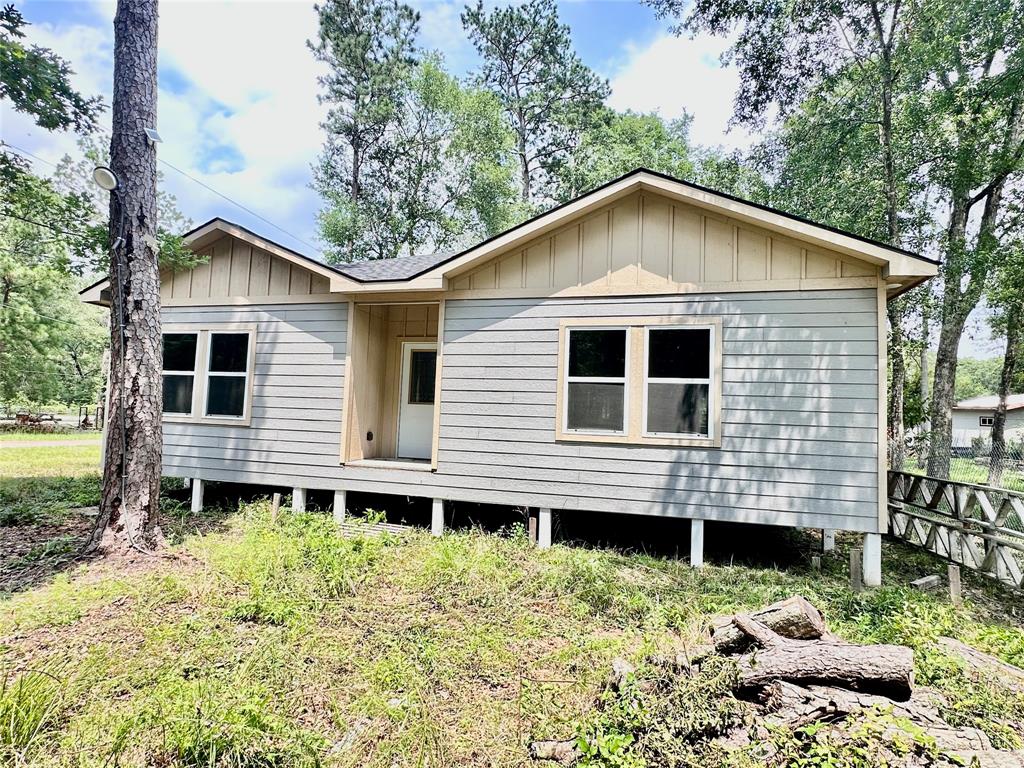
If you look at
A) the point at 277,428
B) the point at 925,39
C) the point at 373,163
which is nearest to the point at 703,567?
the point at 277,428

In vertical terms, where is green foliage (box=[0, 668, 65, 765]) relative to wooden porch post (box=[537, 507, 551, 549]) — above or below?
below

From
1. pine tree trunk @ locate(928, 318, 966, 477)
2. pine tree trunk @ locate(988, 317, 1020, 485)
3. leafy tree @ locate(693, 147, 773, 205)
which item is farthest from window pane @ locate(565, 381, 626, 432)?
leafy tree @ locate(693, 147, 773, 205)

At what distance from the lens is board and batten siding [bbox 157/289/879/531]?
5.36 meters

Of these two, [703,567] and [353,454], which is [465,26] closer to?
[353,454]

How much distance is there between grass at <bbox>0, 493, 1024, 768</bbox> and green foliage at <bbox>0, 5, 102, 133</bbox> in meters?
6.54

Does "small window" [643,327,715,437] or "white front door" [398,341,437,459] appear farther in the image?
"white front door" [398,341,437,459]

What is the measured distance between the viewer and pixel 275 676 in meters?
3.13

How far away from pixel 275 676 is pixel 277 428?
4688mm

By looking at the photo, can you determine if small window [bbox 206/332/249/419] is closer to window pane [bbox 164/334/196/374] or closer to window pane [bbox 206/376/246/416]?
window pane [bbox 206/376/246/416]

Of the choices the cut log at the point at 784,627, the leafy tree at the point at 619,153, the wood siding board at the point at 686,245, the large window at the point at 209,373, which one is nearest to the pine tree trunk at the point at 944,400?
the wood siding board at the point at 686,245

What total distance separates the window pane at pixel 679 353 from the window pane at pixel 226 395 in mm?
5841

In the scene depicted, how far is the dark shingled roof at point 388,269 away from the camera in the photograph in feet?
23.2

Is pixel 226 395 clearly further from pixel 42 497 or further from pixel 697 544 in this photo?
pixel 697 544

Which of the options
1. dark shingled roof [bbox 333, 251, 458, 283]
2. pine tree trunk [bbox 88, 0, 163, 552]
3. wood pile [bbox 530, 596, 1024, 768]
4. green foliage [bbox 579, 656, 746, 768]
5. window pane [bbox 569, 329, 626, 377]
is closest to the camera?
wood pile [bbox 530, 596, 1024, 768]
